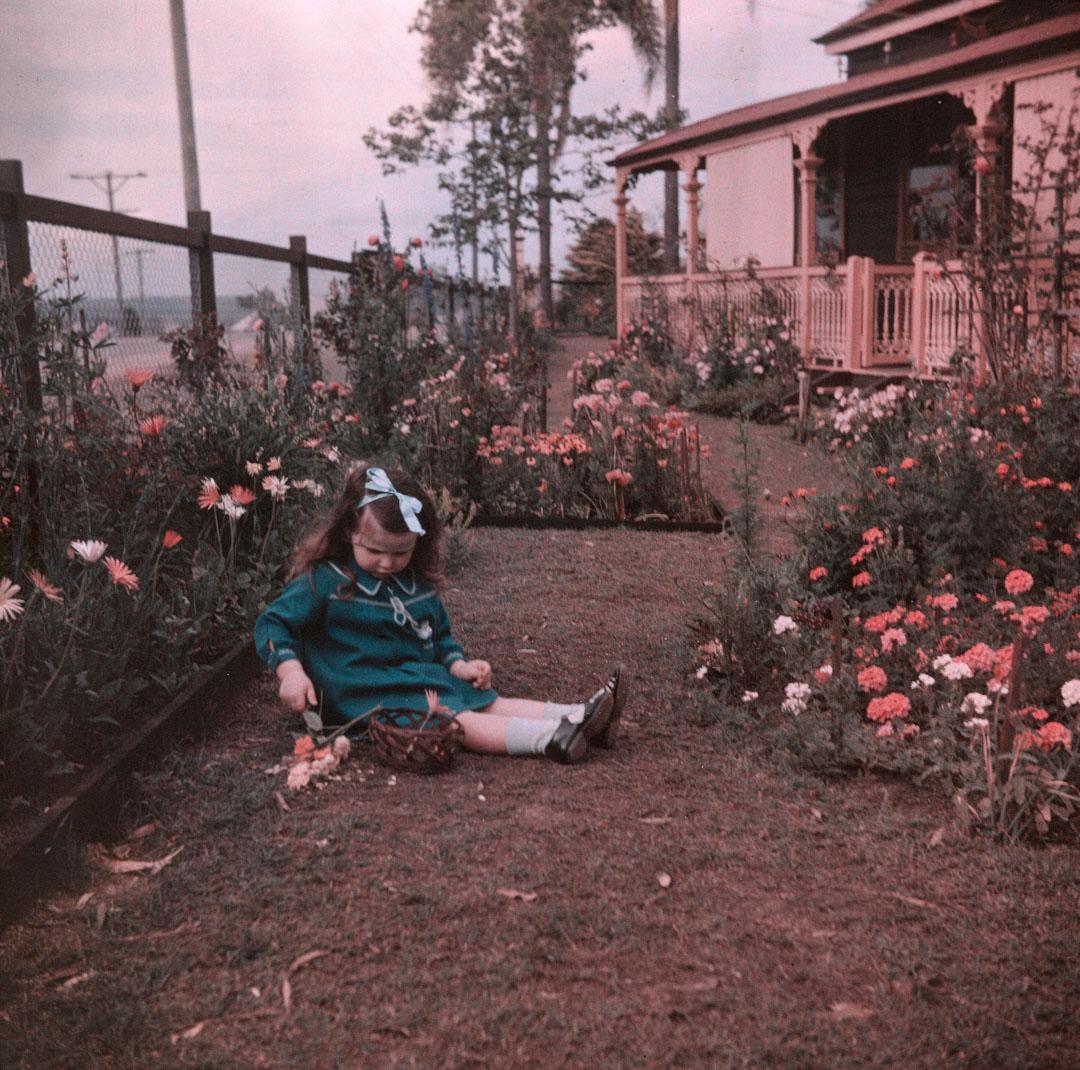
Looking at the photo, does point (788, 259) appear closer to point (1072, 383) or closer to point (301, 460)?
point (1072, 383)

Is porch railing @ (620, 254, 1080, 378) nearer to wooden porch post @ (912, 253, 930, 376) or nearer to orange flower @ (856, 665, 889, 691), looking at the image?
wooden porch post @ (912, 253, 930, 376)

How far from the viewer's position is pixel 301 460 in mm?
5406

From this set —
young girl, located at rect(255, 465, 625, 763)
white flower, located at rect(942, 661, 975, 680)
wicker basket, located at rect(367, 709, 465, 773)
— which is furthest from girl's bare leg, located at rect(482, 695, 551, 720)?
white flower, located at rect(942, 661, 975, 680)

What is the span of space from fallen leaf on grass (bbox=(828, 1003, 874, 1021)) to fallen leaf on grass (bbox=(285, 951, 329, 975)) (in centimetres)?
105

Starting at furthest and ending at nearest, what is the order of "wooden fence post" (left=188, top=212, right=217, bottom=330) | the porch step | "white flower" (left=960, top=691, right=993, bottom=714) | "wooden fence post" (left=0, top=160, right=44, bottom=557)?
the porch step < "wooden fence post" (left=188, top=212, right=217, bottom=330) < "wooden fence post" (left=0, top=160, right=44, bottom=557) < "white flower" (left=960, top=691, right=993, bottom=714)

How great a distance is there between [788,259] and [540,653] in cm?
1382

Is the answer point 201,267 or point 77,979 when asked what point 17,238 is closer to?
point 201,267

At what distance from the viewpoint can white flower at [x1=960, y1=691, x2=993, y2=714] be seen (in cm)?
322

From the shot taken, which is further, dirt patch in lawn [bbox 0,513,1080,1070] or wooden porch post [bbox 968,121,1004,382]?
wooden porch post [bbox 968,121,1004,382]

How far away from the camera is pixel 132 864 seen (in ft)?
9.75

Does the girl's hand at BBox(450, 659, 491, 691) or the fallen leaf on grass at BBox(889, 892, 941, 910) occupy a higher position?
the girl's hand at BBox(450, 659, 491, 691)

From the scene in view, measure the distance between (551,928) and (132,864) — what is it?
1.12 m

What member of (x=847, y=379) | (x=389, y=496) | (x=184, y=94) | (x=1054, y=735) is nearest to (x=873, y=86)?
(x=847, y=379)

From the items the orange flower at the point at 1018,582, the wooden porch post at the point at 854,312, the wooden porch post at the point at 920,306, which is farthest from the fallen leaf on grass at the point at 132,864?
the wooden porch post at the point at 854,312
